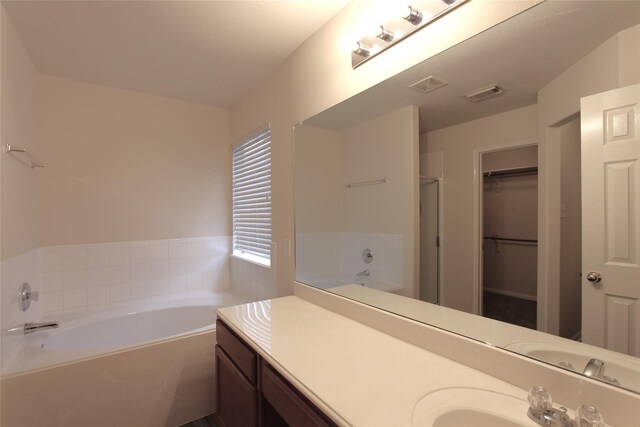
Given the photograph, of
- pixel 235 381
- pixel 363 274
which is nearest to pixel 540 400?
pixel 363 274

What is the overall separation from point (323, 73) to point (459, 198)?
1131 mm

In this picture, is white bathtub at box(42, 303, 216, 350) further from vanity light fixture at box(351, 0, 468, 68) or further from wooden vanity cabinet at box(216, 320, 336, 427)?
vanity light fixture at box(351, 0, 468, 68)

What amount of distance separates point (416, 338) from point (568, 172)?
76cm

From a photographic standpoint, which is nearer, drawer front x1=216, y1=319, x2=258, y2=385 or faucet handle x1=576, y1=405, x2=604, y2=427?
faucet handle x1=576, y1=405, x2=604, y2=427

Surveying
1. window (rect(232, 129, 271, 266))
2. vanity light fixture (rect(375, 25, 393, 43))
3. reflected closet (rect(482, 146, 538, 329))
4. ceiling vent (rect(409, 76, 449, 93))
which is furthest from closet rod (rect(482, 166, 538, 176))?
window (rect(232, 129, 271, 266))

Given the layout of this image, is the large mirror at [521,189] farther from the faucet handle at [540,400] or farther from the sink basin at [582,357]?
the faucet handle at [540,400]

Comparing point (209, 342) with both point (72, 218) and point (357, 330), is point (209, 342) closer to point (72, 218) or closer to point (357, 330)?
point (357, 330)

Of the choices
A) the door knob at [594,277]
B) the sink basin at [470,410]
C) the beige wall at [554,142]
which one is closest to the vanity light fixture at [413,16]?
the beige wall at [554,142]

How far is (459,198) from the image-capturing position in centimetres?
110

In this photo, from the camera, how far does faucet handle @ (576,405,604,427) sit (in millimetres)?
637

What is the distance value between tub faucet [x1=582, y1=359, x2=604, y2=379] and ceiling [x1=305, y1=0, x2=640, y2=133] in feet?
2.47

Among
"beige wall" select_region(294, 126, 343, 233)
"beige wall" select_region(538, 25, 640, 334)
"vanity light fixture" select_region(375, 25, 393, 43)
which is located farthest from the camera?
"beige wall" select_region(294, 126, 343, 233)

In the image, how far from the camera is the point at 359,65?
4.80ft

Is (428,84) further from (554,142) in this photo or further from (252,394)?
(252,394)
